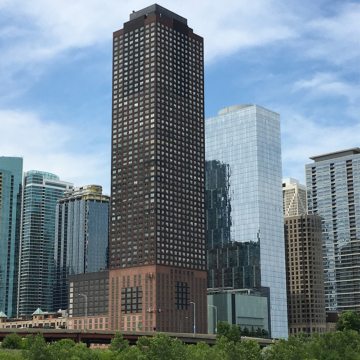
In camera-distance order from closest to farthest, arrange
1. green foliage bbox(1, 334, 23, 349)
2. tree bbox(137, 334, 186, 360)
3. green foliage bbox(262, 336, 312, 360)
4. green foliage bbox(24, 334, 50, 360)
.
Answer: green foliage bbox(24, 334, 50, 360)
green foliage bbox(262, 336, 312, 360)
tree bbox(137, 334, 186, 360)
green foliage bbox(1, 334, 23, 349)

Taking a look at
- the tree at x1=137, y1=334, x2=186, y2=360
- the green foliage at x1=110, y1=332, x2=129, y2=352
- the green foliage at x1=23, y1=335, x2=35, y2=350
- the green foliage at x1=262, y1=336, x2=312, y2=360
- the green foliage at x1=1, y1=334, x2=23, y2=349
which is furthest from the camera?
the green foliage at x1=1, y1=334, x2=23, y2=349

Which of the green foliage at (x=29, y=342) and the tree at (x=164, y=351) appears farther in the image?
the green foliage at (x=29, y=342)

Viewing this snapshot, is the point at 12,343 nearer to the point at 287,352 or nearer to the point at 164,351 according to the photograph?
the point at 164,351

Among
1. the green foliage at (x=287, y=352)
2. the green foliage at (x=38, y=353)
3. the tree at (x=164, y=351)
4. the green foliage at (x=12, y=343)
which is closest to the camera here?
the green foliage at (x=38, y=353)

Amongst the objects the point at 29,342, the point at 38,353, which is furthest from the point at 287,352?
the point at 29,342

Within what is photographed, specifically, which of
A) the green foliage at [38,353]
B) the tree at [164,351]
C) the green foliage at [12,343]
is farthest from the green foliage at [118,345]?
the green foliage at [38,353]

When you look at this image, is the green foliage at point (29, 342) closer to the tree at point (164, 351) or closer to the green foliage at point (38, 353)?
the green foliage at point (38, 353)

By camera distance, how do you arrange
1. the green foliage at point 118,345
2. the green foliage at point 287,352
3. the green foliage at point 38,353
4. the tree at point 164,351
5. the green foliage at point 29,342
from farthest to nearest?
the green foliage at point 118,345
the green foliage at point 29,342
the tree at point 164,351
the green foliage at point 287,352
the green foliage at point 38,353

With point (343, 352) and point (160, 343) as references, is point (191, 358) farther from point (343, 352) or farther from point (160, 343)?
point (343, 352)

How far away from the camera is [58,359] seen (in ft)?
409

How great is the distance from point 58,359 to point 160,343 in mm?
18021

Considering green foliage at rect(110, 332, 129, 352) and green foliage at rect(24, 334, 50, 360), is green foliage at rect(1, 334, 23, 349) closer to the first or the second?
green foliage at rect(110, 332, 129, 352)

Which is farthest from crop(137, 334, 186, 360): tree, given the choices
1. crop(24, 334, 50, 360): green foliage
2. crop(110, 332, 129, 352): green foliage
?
crop(110, 332, 129, 352): green foliage

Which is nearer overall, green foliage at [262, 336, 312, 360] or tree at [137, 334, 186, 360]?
green foliage at [262, 336, 312, 360]
